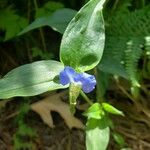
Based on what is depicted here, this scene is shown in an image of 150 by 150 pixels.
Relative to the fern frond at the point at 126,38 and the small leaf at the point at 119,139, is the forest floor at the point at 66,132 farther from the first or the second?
the fern frond at the point at 126,38

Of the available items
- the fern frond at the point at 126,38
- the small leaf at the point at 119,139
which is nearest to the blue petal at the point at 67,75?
the fern frond at the point at 126,38

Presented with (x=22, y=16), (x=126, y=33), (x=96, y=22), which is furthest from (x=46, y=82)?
(x=22, y=16)

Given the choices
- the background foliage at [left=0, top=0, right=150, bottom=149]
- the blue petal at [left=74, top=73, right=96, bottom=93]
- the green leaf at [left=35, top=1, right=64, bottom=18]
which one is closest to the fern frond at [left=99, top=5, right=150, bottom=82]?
the background foliage at [left=0, top=0, right=150, bottom=149]

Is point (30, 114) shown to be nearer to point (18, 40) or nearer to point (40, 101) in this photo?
point (40, 101)

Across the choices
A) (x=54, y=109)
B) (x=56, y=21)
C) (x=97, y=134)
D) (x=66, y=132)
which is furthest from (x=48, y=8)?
(x=97, y=134)

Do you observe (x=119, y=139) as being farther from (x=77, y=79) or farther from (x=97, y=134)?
(x=77, y=79)

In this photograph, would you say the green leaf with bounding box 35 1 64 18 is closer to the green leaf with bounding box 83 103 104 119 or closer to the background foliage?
the background foliage
